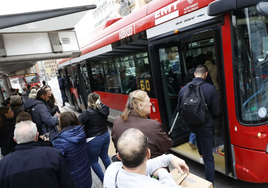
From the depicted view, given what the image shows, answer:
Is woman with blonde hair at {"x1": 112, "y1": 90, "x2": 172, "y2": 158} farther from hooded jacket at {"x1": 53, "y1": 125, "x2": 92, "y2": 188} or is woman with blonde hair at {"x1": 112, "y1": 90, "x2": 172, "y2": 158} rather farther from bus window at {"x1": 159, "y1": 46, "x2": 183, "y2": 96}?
bus window at {"x1": 159, "y1": 46, "x2": 183, "y2": 96}

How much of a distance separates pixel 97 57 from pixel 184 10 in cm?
375

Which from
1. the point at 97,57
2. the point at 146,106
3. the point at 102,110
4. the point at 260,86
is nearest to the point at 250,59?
the point at 260,86

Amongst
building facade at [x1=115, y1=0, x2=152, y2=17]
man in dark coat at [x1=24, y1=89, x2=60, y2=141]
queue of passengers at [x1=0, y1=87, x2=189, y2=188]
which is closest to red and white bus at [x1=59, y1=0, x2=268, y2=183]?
queue of passengers at [x1=0, y1=87, x2=189, y2=188]

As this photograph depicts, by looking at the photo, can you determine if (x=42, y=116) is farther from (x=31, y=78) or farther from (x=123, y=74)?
(x=31, y=78)

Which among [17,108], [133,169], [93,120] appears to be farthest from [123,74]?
[133,169]

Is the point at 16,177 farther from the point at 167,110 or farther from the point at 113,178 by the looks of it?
the point at 167,110

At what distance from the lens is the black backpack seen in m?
2.65

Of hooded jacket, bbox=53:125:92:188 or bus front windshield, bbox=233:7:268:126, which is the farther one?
hooded jacket, bbox=53:125:92:188

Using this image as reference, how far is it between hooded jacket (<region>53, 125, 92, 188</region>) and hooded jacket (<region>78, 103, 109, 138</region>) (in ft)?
1.59

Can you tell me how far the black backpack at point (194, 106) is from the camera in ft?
8.70

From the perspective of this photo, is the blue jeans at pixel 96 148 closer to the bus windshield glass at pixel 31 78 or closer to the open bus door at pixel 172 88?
the open bus door at pixel 172 88

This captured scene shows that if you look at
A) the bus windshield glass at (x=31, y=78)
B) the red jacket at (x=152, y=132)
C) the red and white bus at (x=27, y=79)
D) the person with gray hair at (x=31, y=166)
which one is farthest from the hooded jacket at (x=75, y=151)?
the bus windshield glass at (x=31, y=78)

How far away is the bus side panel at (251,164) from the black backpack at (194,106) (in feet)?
2.03

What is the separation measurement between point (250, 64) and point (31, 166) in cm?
261
